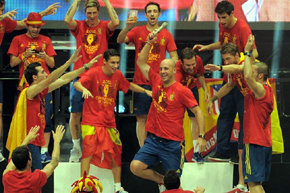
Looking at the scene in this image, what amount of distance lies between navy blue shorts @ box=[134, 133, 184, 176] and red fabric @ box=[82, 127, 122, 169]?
1.23ft

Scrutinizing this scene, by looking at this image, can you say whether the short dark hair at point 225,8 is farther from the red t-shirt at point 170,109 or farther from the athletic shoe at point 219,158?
the athletic shoe at point 219,158

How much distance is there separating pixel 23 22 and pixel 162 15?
2.33m

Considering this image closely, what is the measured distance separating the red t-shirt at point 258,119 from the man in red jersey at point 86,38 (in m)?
2.11

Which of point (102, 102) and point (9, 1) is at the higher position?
point (9, 1)

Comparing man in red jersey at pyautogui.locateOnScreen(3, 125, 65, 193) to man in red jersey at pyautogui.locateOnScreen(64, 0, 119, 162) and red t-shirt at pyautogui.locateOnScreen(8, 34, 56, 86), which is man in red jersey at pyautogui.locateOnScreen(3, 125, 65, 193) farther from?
red t-shirt at pyautogui.locateOnScreen(8, 34, 56, 86)

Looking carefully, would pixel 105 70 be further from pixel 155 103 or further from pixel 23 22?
pixel 23 22

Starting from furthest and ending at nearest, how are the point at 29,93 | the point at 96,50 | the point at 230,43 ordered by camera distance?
the point at 96,50 < the point at 230,43 < the point at 29,93

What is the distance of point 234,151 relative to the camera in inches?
338

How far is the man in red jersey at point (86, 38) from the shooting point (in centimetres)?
803

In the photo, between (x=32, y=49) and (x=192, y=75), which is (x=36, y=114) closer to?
(x=32, y=49)

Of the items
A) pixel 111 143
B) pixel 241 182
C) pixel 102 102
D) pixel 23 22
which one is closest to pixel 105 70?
pixel 102 102

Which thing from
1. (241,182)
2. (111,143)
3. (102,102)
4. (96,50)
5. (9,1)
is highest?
(9,1)

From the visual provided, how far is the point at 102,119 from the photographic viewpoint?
7.55 metres

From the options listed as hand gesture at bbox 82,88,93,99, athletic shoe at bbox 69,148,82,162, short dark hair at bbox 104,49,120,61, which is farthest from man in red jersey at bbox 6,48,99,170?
athletic shoe at bbox 69,148,82,162
